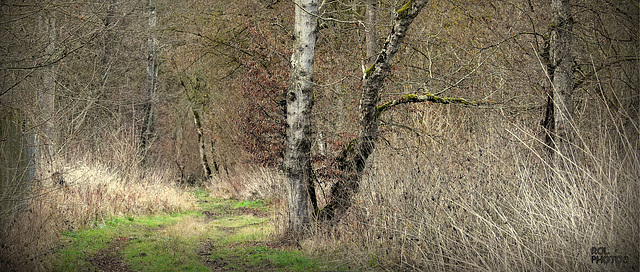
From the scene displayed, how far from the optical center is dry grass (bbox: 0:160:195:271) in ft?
19.9

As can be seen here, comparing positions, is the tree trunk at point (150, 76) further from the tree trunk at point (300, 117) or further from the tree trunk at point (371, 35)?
the tree trunk at point (300, 117)

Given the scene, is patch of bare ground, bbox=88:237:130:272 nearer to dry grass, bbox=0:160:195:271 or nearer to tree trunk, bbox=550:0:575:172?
dry grass, bbox=0:160:195:271

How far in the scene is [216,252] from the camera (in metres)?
7.40

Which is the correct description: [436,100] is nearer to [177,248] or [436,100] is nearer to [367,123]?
[367,123]

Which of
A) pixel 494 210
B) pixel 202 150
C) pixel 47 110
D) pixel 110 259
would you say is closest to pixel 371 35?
pixel 47 110

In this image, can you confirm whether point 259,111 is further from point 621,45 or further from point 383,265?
point 621,45

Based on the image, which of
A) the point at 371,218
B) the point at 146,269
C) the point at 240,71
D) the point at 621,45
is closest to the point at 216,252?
the point at 146,269

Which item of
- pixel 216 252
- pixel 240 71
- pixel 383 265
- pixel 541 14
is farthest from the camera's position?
pixel 240 71

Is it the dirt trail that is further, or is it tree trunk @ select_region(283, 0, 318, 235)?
tree trunk @ select_region(283, 0, 318, 235)

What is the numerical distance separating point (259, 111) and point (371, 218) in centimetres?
426

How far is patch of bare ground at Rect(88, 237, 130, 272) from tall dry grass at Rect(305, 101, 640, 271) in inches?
104

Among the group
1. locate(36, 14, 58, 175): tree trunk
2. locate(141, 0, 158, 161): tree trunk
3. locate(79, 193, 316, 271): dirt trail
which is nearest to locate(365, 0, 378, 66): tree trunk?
locate(79, 193, 316, 271): dirt trail

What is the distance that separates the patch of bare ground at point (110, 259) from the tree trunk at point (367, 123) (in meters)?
3.08

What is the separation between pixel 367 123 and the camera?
7.60 meters
